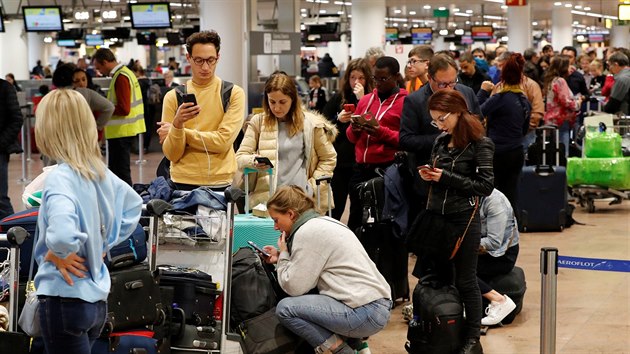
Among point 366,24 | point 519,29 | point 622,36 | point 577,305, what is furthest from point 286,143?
point 622,36

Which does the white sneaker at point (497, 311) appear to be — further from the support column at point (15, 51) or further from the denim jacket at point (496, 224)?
the support column at point (15, 51)

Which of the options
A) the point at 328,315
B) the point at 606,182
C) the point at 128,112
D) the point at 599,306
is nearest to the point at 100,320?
the point at 328,315

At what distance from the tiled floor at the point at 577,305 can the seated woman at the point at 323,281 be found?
91cm

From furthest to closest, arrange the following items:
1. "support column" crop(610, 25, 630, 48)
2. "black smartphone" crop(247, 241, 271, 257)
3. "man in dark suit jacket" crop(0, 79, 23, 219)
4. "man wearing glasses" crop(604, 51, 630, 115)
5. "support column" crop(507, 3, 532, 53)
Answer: "support column" crop(610, 25, 630, 48), "support column" crop(507, 3, 532, 53), "man wearing glasses" crop(604, 51, 630, 115), "man in dark suit jacket" crop(0, 79, 23, 219), "black smartphone" crop(247, 241, 271, 257)

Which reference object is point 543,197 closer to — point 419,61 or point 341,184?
point 341,184

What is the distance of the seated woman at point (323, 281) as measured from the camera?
5281 millimetres

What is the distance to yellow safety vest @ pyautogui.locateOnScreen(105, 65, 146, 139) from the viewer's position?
1120cm

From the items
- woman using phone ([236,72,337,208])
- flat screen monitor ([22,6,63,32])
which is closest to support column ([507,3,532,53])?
flat screen monitor ([22,6,63,32])

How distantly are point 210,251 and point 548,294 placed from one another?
1753 mm

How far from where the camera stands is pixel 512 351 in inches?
245

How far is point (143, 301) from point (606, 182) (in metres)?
8.04

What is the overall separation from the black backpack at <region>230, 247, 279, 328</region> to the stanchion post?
1435mm

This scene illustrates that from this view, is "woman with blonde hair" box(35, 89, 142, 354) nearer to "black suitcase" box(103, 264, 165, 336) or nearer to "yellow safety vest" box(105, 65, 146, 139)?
"black suitcase" box(103, 264, 165, 336)

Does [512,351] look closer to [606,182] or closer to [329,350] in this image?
[329,350]
